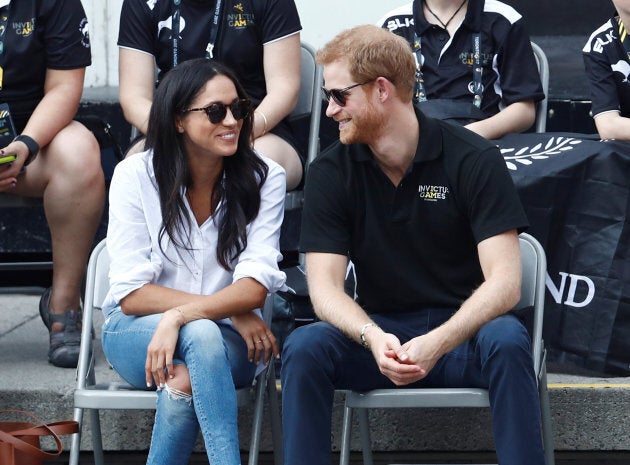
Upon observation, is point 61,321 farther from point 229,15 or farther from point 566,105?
point 566,105

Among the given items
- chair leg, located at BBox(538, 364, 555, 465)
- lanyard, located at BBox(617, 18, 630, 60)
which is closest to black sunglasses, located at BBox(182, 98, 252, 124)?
chair leg, located at BBox(538, 364, 555, 465)

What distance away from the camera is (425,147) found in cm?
356

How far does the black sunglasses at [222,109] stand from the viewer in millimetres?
3627

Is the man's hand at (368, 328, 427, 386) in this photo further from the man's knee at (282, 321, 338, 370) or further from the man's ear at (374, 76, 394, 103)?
the man's ear at (374, 76, 394, 103)

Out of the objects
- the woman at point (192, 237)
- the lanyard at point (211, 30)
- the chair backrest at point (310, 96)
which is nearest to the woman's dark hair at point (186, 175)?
the woman at point (192, 237)

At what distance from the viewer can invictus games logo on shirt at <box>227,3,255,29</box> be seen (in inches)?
181

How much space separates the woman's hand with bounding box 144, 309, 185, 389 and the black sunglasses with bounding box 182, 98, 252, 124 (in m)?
0.61

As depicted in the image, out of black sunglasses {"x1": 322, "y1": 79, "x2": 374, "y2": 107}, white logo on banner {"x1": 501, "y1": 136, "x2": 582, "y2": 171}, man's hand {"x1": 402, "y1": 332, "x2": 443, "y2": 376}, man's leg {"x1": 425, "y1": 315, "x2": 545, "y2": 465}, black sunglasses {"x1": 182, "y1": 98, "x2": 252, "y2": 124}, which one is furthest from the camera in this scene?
white logo on banner {"x1": 501, "y1": 136, "x2": 582, "y2": 171}

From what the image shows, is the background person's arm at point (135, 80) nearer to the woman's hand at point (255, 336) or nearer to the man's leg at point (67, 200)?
the man's leg at point (67, 200)

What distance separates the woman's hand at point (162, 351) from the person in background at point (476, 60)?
157cm

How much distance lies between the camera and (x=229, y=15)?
4598 mm

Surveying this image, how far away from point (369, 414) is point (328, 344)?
0.76 metres

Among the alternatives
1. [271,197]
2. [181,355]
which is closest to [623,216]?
[271,197]

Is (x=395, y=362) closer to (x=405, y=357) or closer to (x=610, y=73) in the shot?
(x=405, y=357)
